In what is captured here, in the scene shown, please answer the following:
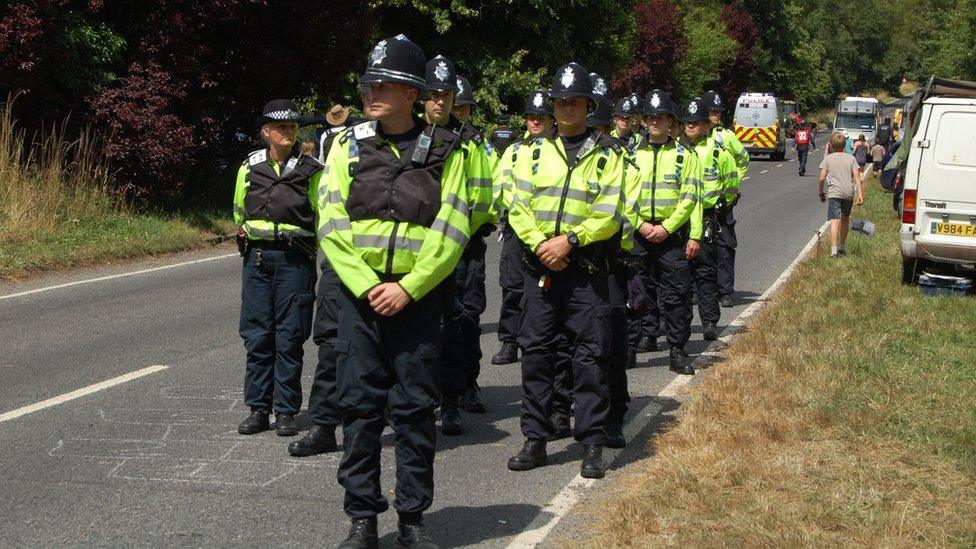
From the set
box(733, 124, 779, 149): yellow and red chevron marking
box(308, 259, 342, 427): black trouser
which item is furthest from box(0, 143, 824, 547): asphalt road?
box(733, 124, 779, 149): yellow and red chevron marking

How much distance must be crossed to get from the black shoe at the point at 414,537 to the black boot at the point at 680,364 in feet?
14.5

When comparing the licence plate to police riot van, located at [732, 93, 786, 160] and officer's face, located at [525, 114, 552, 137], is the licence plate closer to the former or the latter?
officer's face, located at [525, 114, 552, 137]

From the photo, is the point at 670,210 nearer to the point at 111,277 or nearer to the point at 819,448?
the point at 819,448

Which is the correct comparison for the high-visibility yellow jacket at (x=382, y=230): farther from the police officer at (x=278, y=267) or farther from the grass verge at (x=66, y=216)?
the grass verge at (x=66, y=216)

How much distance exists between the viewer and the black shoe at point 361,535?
16.0ft

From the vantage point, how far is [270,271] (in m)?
7.09

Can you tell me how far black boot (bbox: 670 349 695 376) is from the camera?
9.08 meters

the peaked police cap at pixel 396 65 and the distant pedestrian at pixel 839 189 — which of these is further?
the distant pedestrian at pixel 839 189

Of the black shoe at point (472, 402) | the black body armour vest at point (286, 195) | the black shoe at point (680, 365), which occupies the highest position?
the black body armour vest at point (286, 195)

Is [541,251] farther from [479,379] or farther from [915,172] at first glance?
[915,172]

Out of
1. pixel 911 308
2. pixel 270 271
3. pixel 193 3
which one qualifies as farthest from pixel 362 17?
pixel 270 271

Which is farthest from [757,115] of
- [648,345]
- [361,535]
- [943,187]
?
[361,535]

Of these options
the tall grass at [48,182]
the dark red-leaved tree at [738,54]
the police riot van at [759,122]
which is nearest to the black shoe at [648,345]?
the tall grass at [48,182]

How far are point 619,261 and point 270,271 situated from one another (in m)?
2.05
